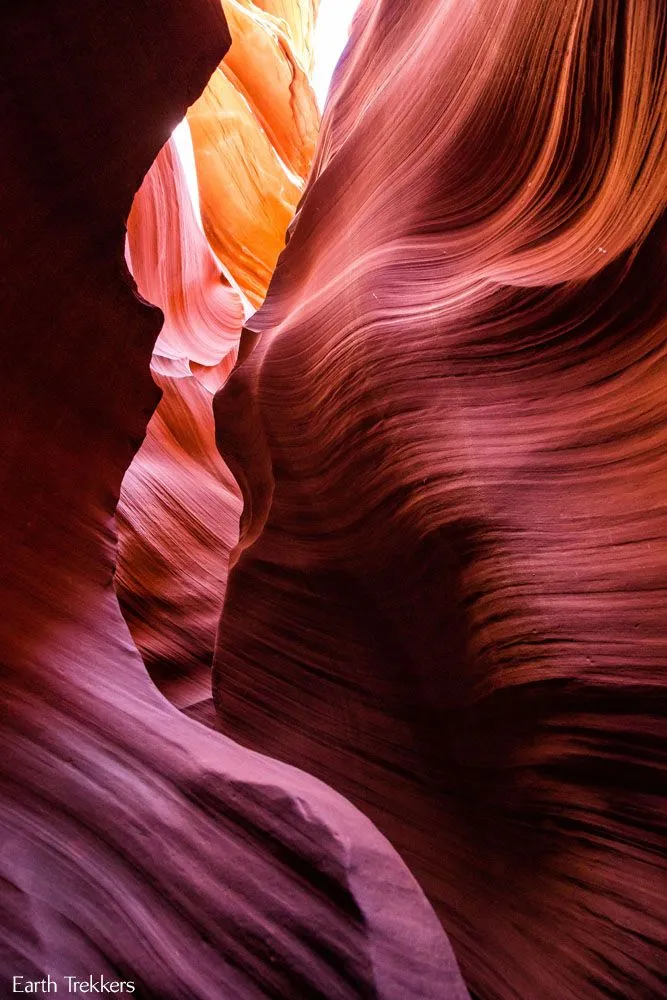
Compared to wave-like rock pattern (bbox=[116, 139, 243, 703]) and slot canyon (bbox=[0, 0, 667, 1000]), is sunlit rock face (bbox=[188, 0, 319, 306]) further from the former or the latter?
slot canyon (bbox=[0, 0, 667, 1000])

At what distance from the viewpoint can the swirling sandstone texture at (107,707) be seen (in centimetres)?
98

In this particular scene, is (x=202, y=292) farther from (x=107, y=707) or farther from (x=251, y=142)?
(x=107, y=707)

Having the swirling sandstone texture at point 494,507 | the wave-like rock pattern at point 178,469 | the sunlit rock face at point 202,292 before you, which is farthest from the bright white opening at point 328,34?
the swirling sandstone texture at point 494,507

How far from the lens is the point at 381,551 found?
5.42ft

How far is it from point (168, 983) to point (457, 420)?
1.26 m

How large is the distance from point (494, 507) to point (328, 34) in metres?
9.56

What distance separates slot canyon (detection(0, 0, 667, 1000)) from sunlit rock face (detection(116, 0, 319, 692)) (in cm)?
101

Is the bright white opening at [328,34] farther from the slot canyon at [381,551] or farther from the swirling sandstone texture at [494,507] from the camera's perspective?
the swirling sandstone texture at [494,507]

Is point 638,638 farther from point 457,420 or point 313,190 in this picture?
point 313,190

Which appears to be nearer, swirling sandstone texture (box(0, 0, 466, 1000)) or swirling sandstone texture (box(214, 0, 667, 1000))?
swirling sandstone texture (box(0, 0, 466, 1000))

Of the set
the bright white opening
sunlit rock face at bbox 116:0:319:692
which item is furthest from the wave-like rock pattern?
the bright white opening

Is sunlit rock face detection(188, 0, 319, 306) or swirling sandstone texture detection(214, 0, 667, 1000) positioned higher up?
sunlit rock face detection(188, 0, 319, 306)

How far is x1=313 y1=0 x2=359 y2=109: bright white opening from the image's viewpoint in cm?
806

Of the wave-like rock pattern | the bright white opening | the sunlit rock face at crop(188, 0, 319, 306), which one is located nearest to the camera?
the wave-like rock pattern
